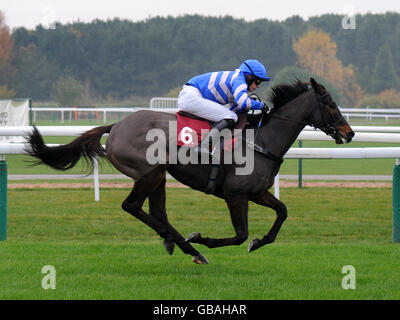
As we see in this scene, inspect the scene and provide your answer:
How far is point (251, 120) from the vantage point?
18.5 feet

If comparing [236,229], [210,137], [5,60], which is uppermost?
[5,60]

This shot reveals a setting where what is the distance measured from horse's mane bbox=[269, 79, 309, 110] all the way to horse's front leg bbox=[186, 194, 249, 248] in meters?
0.85

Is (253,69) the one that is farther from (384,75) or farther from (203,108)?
(384,75)

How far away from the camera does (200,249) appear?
6.08 m

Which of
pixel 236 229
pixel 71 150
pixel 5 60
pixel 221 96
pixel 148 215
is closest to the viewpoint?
pixel 236 229

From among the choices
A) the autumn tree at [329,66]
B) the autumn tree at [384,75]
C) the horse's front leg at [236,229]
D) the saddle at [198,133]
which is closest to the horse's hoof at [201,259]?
the horse's front leg at [236,229]

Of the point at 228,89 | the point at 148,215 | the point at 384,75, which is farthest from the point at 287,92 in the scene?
the point at 384,75

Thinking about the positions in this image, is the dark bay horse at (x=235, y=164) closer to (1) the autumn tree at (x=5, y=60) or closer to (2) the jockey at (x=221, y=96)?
(2) the jockey at (x=221, y=96)

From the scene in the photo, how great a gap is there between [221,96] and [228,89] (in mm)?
85

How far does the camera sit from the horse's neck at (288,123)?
217 inches

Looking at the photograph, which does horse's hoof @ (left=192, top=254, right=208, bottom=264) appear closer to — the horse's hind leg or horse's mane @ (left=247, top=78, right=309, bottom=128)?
the horse's hind leg

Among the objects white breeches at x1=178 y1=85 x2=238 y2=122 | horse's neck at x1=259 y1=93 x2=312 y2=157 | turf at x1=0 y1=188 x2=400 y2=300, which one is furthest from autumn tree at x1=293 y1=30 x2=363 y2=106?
white breeches at x1=178 y1=85 x2=238 y2=122

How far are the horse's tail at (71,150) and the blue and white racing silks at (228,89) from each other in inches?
34.3

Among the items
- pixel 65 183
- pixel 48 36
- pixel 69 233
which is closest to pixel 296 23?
pixel 48 36
